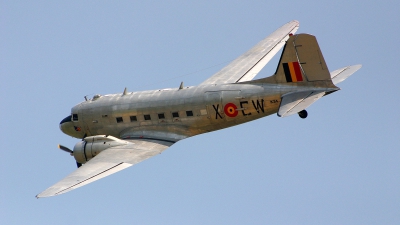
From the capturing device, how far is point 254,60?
59.3m

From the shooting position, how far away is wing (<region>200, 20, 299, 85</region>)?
5709 centimetres

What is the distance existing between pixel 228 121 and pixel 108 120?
292 inches

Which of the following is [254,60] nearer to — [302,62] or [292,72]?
[292,72]

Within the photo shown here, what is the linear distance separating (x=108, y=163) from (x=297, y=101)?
1025 centimetres

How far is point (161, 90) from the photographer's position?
5397 centimetres

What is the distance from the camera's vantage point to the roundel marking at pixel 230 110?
51.1 meters

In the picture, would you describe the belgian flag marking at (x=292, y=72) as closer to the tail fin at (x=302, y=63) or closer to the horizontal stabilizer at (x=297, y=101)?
the tail fin at (x=302, y=63)

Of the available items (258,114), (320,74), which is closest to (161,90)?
(258,114)

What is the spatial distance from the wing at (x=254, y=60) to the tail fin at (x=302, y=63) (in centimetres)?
642

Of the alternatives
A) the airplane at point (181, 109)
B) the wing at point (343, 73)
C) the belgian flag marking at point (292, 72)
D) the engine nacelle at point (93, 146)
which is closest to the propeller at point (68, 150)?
the airplane at point (181, 109)

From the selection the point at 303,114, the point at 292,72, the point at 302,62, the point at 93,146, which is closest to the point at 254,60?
the point at 303,114

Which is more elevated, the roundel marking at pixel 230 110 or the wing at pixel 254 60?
the wing at pixel 254 60

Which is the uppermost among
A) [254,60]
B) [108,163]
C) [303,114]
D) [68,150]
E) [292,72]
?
[254,60]

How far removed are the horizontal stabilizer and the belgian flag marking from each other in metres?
1.06
